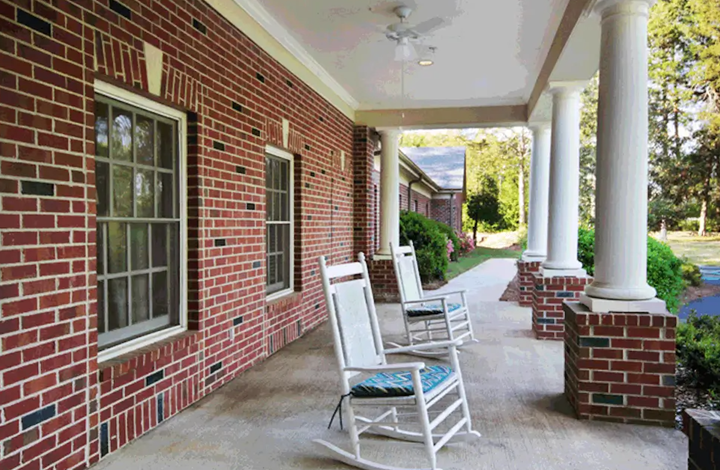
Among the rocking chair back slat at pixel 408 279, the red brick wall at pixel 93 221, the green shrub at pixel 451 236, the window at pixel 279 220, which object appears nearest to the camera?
the red brick wall at pixel 93 221

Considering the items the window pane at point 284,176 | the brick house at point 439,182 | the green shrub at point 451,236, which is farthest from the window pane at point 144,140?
the brick house at point 439,182

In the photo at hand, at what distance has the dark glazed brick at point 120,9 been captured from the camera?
2.76 meters

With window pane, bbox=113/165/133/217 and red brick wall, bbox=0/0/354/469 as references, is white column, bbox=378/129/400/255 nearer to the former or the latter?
red brick wall, bbox=0/0/354/469

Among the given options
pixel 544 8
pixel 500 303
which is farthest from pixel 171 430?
pixel 500 303

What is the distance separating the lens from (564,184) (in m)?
5.68

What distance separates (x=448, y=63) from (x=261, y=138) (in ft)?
7.82

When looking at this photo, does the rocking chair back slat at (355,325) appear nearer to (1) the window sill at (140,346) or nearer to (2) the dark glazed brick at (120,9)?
(1) the window sill at (140,346)

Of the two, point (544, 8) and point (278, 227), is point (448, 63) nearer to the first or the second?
point (544, 8)

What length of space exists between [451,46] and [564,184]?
6.13ft

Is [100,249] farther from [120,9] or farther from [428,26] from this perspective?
[428,26]

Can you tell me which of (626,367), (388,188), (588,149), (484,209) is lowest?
(626,367)

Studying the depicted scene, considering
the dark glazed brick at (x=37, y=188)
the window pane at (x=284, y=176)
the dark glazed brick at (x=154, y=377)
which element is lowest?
the dark glazed brick at (x=154, y=377)

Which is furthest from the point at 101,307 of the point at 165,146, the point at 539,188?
the point at 539,188

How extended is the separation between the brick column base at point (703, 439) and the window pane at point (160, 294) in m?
2.91
